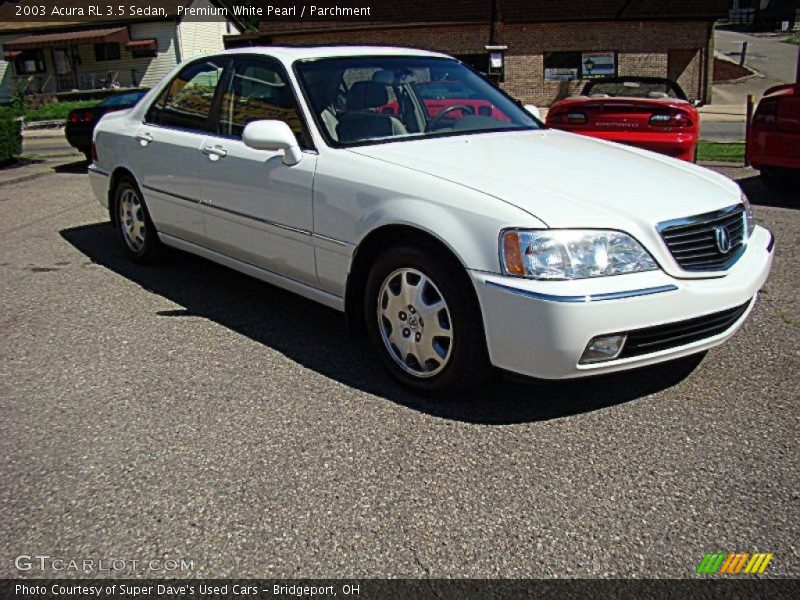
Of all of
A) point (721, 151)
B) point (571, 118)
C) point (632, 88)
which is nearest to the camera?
point (571, 118)

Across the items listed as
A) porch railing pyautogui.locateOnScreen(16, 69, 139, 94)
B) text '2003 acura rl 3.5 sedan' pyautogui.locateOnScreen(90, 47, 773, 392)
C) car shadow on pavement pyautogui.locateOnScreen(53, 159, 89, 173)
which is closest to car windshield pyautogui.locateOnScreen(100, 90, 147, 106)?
car shadow on pavement pyautogui.locateOnScreen(53, 159, 89, 173)

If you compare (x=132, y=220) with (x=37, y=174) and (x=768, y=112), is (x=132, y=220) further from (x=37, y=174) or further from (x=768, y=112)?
(x=37, y=174)

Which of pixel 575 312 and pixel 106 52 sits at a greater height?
pixel 106 52

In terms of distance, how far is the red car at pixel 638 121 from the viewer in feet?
28.0

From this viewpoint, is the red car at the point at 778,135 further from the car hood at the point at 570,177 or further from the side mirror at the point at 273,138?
the side mirror at the point at 273,138

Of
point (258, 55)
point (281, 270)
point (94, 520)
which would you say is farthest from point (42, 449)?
point (258, 55)

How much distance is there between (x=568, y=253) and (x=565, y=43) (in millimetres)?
31213

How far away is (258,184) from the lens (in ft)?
15.0

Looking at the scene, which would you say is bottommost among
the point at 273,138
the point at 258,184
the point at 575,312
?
the point at 575,312

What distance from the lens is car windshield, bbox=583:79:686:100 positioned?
32.8 ft

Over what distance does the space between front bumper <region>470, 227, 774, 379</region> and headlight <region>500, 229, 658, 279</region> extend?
0.04 meters

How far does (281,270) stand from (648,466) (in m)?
2.30

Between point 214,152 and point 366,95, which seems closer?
point 366,95
